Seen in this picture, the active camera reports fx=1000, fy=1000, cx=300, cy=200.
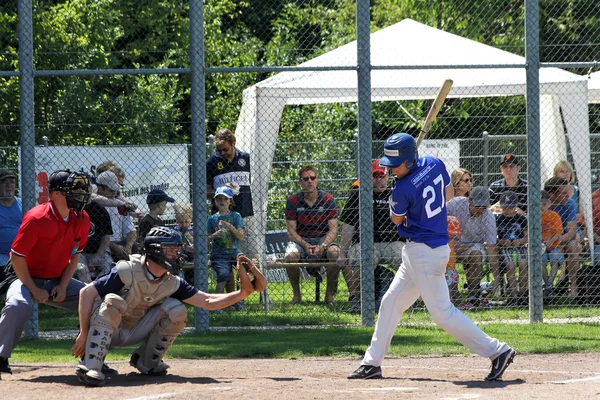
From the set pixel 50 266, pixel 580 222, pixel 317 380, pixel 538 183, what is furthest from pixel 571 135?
pixel 50 266

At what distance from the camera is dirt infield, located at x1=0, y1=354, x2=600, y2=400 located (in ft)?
22.0

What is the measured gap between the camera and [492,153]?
15508 millimetres

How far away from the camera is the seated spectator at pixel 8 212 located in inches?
405

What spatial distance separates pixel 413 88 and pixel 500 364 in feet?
22.1

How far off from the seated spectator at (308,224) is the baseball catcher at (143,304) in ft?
14.2

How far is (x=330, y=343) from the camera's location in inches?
372

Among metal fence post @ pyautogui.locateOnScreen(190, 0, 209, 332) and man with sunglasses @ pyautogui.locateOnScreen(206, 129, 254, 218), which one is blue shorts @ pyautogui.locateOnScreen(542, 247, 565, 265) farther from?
metal fence post @ pyautogui.locateOnScreen(190, 0, 209, 332)

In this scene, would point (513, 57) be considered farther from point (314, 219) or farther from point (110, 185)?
point (110, 185)

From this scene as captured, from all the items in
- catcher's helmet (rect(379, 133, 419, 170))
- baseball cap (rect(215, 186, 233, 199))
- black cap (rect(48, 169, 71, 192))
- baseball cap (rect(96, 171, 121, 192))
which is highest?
catcher's helmet (rect(379, 133, 419, 170))

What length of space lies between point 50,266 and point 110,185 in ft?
11.3

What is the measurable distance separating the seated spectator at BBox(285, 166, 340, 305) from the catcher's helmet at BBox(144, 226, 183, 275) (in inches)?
183

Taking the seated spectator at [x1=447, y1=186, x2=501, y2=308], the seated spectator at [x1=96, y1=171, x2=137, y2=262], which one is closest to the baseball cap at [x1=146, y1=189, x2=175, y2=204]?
the seated spectator at [x1=96, y1=171, x2=137, y2=262]

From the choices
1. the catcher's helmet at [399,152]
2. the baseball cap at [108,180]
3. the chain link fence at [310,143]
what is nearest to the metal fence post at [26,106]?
the chain link fence at [310,143]

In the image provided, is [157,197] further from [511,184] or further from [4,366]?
[511,184]
